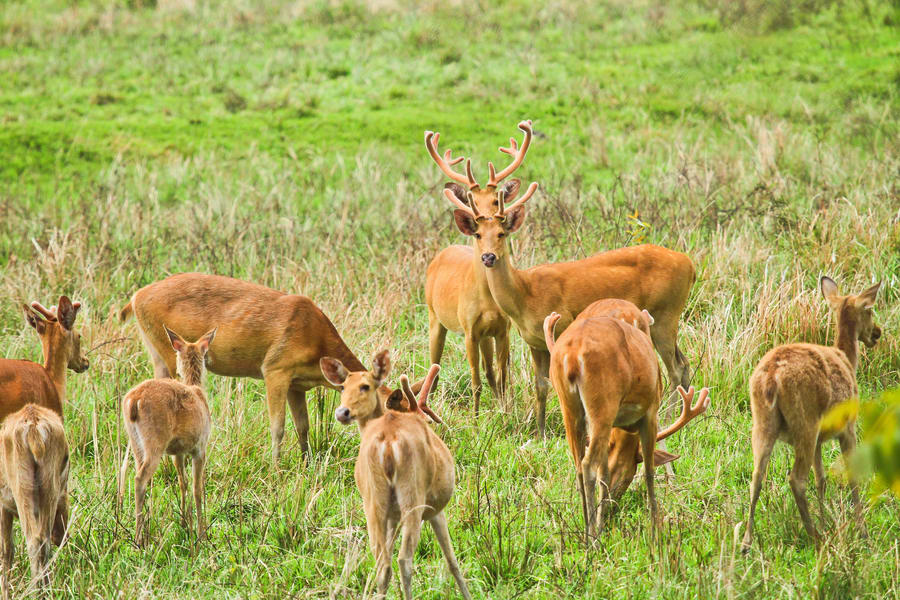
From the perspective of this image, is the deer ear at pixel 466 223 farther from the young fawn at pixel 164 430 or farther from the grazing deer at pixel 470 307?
the young fawn at pixel 164 430

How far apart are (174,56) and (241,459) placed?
15061 mm

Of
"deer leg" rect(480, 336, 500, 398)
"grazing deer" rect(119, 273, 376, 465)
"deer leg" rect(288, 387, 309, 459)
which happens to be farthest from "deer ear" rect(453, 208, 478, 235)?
"deer leg" rect(288, 387, 309, 459)

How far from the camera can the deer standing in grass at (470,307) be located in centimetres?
795

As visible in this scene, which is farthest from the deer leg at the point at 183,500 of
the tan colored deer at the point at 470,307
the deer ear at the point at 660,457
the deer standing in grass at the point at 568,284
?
the tan colored deer at the point at 470,307

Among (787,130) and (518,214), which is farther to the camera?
(787,130)

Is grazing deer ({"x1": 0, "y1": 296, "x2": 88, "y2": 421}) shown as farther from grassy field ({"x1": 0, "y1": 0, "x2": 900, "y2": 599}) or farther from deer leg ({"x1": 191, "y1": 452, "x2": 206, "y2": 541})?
deer leg ({"x1": 191, "y1": 452, "x2": 206, "y2": 541})

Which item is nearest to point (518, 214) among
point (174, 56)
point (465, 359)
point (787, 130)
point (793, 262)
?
point (465, 359)

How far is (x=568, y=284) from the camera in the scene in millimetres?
7617

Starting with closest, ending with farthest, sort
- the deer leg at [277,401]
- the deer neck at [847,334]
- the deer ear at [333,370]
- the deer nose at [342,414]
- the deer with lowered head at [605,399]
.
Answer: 1. the deer nose at [342,414]
2. the deer ear at [333,370]
3. the deer with lowered head at [605,399]
4. the deer neck at [847,334]
5. the deer leg at [277,401]

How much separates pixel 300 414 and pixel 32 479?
101 inches

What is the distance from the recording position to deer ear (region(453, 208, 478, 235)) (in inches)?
294

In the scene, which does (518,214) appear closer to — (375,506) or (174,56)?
(375,506)

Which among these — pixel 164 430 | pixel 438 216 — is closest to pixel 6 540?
pixel 164 430

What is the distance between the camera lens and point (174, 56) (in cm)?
2016
